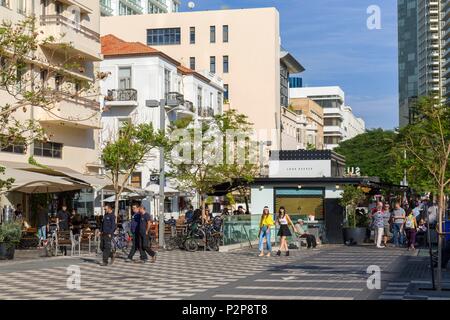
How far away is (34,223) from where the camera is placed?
38000 millimetres

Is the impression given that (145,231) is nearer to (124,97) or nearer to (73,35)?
(73,35)

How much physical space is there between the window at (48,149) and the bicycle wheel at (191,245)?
1026 cm

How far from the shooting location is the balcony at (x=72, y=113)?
127 ft

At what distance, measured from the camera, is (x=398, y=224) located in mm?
33219

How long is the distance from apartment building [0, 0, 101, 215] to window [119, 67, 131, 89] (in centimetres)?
1003

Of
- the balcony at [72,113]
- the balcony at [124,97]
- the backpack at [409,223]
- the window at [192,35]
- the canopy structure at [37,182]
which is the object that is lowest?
the backpack at [409,223]

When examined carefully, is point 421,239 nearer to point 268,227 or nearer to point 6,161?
point 268,227

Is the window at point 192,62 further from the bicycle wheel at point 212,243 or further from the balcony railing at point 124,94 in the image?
the bicycle wheel at point 212,243

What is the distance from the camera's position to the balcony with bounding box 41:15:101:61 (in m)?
38.7

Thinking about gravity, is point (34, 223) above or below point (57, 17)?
below

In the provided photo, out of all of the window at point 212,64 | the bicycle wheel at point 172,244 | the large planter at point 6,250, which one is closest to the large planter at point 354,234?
the bicycle wheel at point 172,244

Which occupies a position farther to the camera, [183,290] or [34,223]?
[34,223]

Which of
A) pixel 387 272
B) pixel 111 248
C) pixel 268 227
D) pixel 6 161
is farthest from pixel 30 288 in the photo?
pixel 6 161

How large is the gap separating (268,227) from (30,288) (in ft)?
40.0
